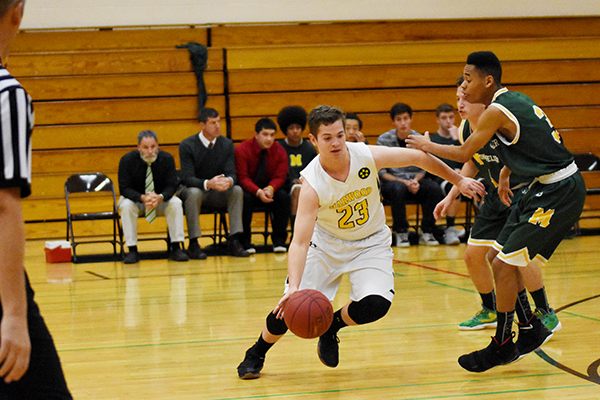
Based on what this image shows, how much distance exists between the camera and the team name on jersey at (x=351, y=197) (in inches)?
132

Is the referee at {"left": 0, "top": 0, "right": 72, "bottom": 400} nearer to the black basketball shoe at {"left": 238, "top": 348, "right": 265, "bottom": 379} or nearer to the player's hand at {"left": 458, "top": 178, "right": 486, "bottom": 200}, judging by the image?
the black basketball shoe at {"left": 238, "top": 348, "right": 265, "bottom": 379}

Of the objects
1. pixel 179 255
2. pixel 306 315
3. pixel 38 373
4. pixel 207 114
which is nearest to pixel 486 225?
pixel 306 315

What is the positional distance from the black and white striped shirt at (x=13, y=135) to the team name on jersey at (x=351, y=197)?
2.08 m

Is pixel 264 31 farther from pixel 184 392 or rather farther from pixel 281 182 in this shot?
pixel 184 392

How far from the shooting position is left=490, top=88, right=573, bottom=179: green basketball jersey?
323 centimetres

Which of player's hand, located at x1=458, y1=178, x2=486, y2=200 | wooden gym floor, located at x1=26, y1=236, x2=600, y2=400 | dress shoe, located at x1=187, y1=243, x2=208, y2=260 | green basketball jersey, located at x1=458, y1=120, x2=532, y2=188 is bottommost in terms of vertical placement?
dress shoe, located at x1=187, y1=243, x2=208, y2=260

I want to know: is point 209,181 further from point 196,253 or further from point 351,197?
point 351,197

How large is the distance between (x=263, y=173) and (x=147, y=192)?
1.44 m

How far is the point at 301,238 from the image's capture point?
3.15 meters

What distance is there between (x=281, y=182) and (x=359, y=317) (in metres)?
4.83

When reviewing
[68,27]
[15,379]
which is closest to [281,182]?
[68,27]

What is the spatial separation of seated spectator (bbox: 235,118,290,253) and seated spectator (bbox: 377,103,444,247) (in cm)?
131

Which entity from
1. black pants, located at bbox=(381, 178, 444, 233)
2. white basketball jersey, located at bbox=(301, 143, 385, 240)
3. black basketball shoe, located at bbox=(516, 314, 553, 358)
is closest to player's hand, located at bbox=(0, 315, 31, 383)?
white basketball jersey, located at bbox=(301, 143, 385, 240)

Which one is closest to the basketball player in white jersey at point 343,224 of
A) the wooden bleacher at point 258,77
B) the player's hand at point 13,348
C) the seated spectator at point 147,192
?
the player's hand at point 13,348
